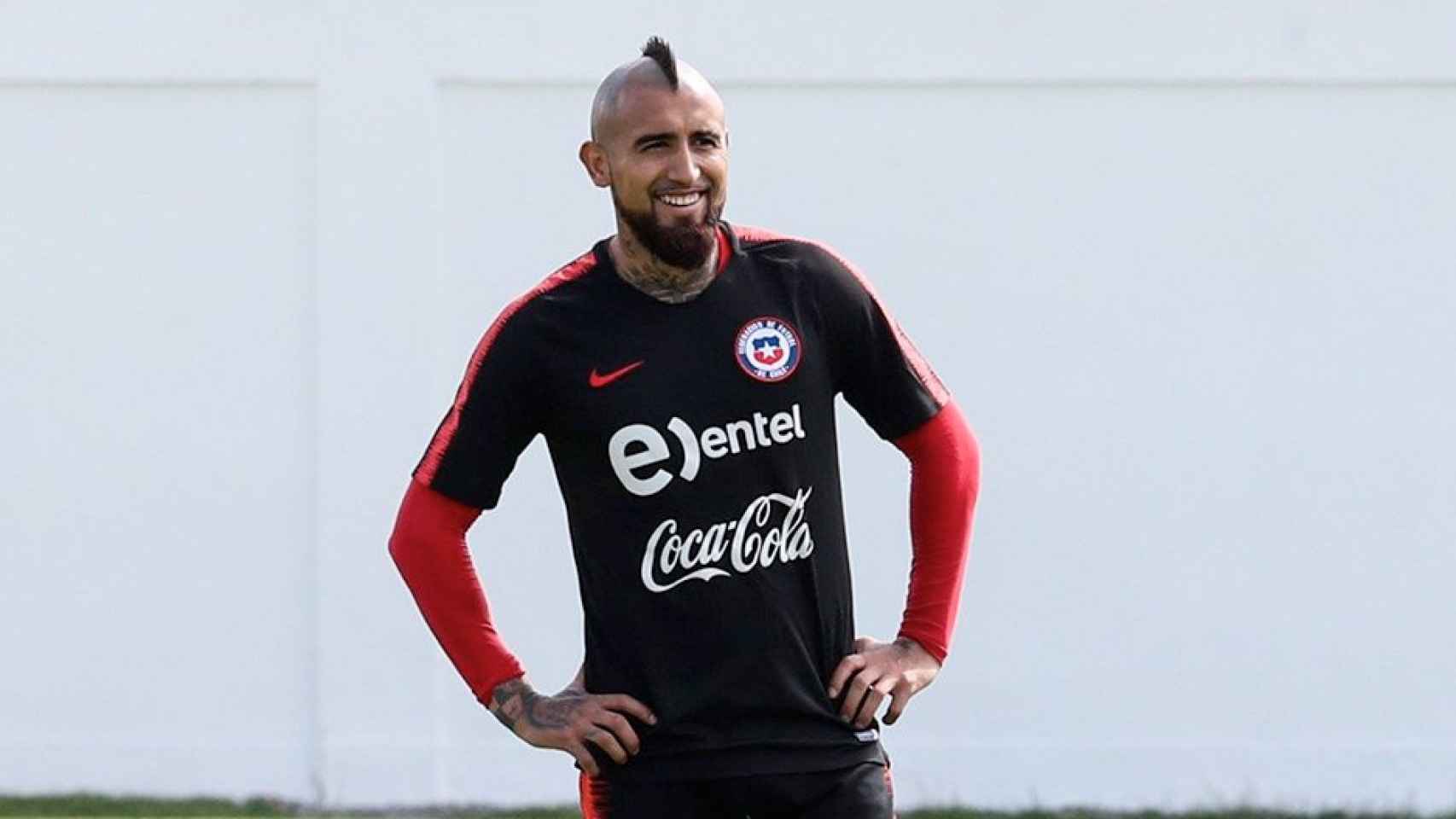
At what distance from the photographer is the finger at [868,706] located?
3.81 m

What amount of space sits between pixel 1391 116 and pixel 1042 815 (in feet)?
7.89

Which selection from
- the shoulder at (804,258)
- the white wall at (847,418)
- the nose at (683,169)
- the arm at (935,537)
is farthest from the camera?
the white wall at (847,418)

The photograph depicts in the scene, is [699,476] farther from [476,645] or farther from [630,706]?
[476,645]

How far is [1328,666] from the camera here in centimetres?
787

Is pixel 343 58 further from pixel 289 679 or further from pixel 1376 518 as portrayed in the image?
pixel 1376 518

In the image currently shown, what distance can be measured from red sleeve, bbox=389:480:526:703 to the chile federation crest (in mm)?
492

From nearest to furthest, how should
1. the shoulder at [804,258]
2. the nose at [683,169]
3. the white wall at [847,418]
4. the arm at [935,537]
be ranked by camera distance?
the nose at [683,169], the shoulder at [804,258], the arm at [935,537], the white wall at [847,418]

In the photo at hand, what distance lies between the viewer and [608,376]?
12.3 feet

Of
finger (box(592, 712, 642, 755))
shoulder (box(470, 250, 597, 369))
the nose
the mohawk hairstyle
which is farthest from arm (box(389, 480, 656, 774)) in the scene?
the mohawk hairstyle

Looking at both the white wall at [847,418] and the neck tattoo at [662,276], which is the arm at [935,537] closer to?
the neck tattoo at [662,276]

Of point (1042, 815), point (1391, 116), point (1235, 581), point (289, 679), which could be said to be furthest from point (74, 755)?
point (1391, 116)

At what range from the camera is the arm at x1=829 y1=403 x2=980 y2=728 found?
3.96 meters

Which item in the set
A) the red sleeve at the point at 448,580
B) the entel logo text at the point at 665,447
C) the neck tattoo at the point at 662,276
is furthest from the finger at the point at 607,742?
the neck tattoo at the point at 662,276

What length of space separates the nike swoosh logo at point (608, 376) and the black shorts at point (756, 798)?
60 cm
